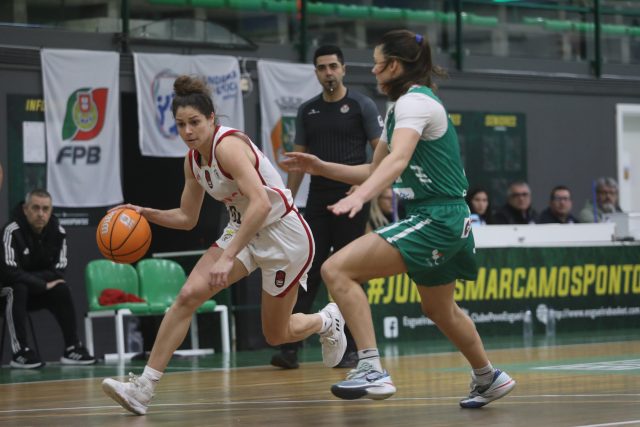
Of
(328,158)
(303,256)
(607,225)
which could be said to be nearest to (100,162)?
(328,158)

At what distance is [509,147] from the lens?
62.5ft

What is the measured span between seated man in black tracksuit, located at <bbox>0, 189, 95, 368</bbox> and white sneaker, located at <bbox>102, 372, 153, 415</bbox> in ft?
18.5

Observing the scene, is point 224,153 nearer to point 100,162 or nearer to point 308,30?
point 100,162

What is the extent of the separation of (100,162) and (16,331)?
8.71ft

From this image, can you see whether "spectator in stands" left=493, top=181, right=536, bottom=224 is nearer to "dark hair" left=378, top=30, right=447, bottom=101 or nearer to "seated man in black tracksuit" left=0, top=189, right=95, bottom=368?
"seated man in black tracksuit" left=0, top=189, right=95, bottom=368

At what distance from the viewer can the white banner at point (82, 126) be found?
1427cm

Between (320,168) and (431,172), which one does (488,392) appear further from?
(320,168)

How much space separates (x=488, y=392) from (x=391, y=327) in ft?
24.7

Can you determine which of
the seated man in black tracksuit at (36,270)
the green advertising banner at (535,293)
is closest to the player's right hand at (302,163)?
the seated man in black tracksuit at (36,270)

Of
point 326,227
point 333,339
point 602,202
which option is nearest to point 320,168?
point 333,339

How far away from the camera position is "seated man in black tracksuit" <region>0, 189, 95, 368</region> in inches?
495

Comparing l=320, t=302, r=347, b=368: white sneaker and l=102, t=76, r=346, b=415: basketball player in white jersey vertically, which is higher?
l=102, t=76, r=346, b=415: basketball player in white jersey

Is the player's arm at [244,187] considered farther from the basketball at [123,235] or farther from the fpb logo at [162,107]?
the fpb logo at [162,107]

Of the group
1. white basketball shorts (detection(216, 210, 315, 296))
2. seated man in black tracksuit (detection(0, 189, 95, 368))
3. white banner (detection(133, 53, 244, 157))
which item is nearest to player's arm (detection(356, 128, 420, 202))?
white basketball shorts (detection(216, 210, 315, 296))
